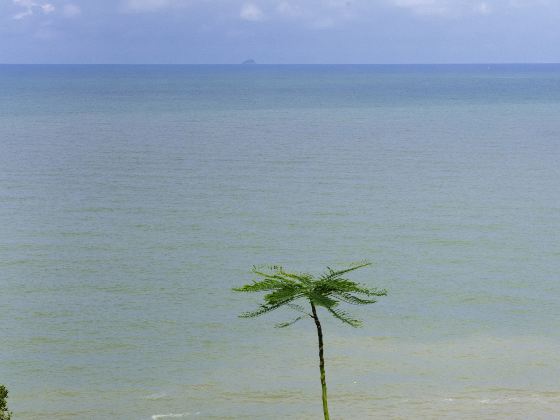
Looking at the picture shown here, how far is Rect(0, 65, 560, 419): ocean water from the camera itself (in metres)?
31.2

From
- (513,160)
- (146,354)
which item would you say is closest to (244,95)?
(513,160)

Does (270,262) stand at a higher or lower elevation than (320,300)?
higher

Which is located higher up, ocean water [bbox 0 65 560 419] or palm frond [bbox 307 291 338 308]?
ocean water [bbox 0 65 560 419]

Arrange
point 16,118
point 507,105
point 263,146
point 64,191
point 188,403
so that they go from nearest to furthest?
1. point 188,403
2. point 64,191
3. point 263,146
4. point 16,118
5. point 507,105

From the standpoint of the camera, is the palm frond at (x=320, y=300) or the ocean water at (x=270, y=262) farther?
the ocean water at (x=270, y=262)

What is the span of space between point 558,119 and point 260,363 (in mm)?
91400

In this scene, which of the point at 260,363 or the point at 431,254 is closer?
the point at 260,363

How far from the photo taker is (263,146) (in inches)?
3317

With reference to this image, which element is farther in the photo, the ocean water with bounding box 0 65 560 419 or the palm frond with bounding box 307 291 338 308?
the ocean water with bounding box 0 65 560 419

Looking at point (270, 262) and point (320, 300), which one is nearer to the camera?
point (320, 300)

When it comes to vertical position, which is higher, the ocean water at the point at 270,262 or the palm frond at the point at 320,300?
the ocean water at the point at 270,262

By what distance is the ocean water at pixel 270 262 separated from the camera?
31.2 meters

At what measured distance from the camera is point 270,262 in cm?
4444

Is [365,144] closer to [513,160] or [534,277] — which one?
[513,160]
